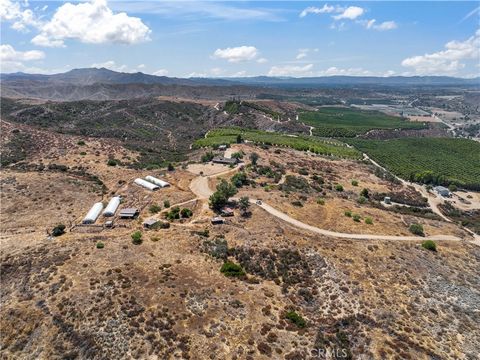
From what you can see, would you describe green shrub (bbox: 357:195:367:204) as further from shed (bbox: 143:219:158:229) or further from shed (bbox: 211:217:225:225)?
shed (bbox: 143:219:158:229)

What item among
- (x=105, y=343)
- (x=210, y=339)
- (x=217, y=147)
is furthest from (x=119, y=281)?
(x=217, y=147)

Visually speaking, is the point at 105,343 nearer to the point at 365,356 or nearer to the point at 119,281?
the point at 119,281

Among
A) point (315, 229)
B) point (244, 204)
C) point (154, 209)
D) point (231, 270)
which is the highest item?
point (244, 204)

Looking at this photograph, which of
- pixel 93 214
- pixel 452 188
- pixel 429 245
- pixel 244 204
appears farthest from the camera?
pixel 452 188

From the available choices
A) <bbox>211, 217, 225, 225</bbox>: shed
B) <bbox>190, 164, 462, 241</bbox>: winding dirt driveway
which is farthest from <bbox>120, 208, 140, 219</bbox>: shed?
<bbox>211, 217, 225, 225</bbox>: shed

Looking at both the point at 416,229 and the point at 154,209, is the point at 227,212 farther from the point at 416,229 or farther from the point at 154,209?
the point at 416,229

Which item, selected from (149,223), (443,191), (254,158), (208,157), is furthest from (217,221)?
(443,191)
